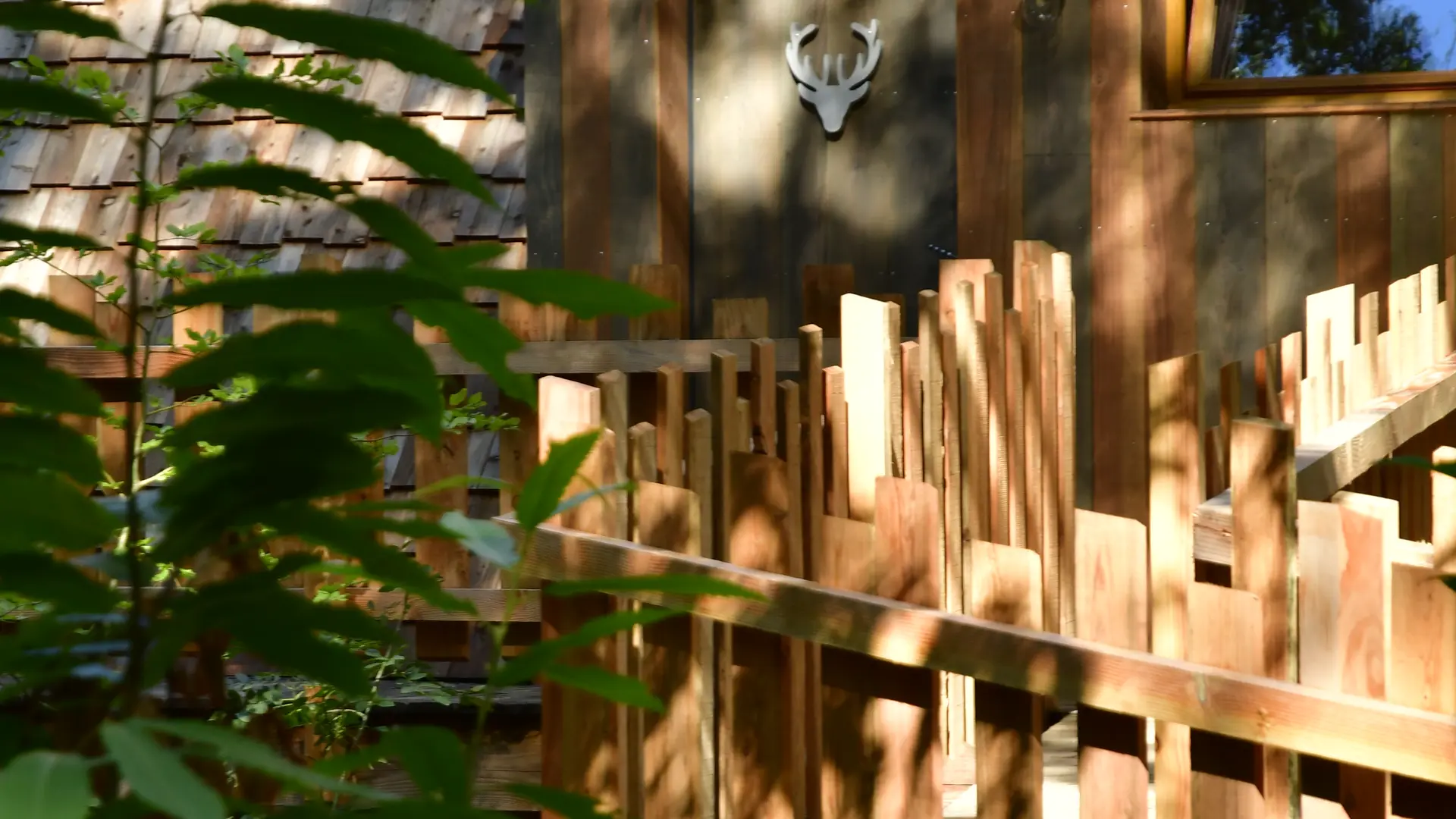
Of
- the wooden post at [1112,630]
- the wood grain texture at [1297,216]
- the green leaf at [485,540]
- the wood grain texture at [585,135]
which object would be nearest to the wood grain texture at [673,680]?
the wooden post at [1112,630]

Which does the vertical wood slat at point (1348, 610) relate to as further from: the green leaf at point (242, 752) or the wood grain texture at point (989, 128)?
the wood grain texture at point (989, 128)

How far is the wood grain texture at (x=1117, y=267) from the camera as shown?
4105 mm

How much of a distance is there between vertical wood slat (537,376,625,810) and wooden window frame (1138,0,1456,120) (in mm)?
2525

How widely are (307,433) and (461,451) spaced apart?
316 cm

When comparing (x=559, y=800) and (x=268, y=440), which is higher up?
(x=268, y=440)

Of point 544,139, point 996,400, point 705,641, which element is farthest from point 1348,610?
point 544,139

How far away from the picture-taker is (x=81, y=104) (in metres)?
0.57

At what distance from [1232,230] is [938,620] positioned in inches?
106

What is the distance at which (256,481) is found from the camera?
544 millimetres

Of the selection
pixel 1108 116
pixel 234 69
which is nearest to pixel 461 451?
pixel 234 69

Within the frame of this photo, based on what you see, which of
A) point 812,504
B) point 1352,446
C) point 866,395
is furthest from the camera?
point 1352,446

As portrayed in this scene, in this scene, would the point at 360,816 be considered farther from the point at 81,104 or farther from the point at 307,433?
the point at 81,104

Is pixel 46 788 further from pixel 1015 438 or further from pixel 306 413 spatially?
pixel 1015 438

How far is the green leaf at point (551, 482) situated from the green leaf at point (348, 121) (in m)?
0.20
